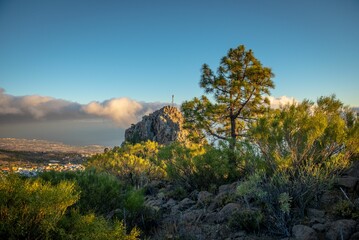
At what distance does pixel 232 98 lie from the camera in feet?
59.8

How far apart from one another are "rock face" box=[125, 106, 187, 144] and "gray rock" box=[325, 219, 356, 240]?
23614 mm

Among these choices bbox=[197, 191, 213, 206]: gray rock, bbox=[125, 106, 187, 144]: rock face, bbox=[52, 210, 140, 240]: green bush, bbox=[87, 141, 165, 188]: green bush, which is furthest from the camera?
bbox=[125, 106, 187, 144]: rock face

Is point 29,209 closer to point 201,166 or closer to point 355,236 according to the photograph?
point 355,236

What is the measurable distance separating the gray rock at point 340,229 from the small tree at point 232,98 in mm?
12122

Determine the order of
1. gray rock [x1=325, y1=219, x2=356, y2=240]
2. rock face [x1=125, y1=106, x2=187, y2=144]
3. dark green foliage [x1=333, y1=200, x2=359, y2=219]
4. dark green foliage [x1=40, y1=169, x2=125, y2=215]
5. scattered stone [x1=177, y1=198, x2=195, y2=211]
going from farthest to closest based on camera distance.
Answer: rock face [x1=125, y1=106, x2=187, y2=144], scattered stone [x1=177, y1=198, x2=195, y2=211], dark green foliage [x1=40, y1=169, x2=125, y2=215], dark green foliage [x1=333, y1=200, x2=359, y2=219], gray rock [x1=325, y1=219, x2=356, y2=240]

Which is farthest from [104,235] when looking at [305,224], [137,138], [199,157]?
[137,138]

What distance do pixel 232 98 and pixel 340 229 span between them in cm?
1343

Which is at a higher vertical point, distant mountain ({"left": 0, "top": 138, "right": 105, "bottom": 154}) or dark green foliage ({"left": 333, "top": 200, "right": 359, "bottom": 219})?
dark green foliage ({"left": 333, "top": 200, "right": 359, "bottom": 219})

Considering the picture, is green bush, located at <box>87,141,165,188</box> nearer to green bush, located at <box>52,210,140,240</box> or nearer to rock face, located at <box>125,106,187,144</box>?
rock face, located at <box>125,106,187,144</box>

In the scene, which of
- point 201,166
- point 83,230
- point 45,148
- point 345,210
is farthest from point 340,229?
point 45,148

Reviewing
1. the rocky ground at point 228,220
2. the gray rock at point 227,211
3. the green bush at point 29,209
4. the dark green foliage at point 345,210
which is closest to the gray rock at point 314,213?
the rocky ground at point 228,220

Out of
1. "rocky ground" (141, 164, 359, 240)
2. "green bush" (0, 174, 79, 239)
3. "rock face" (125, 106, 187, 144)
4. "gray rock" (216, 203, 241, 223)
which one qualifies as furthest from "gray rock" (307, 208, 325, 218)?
"rock face" (125, 106, 187, 144)

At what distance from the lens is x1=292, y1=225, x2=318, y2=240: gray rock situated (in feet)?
17.8

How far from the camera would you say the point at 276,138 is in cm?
759
